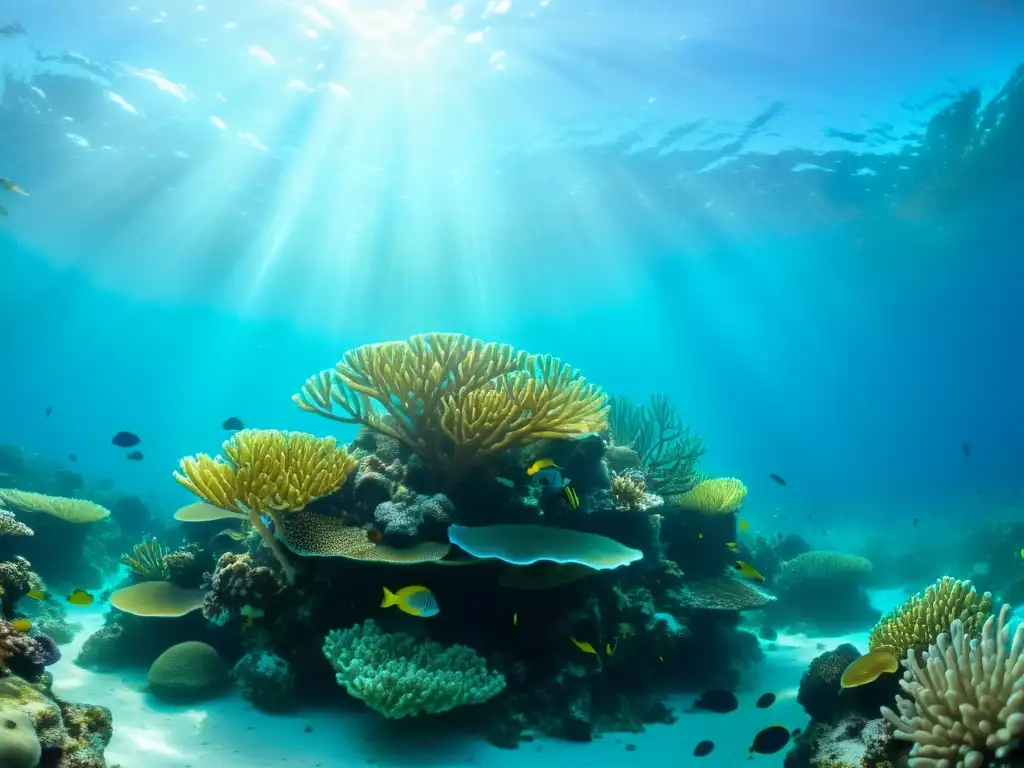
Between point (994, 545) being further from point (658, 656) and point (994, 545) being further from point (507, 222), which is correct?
point (507, 222)

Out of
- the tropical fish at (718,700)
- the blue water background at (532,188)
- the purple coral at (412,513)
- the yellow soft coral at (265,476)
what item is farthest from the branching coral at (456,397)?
the blue water background at (532,188)

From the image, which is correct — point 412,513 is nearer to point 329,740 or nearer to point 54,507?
point 329,740

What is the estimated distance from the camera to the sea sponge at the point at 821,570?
13031mm

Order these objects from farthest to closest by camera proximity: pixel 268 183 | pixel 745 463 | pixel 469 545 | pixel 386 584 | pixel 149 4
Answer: pixel 745 463 < pixel 268 183 < pixel 149 4 < pixel 386 584 < pixel 469 545

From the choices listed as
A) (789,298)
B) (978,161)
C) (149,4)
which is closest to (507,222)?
(149,4)

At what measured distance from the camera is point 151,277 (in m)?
42.8

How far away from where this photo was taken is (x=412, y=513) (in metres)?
5.79

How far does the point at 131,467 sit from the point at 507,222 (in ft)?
181

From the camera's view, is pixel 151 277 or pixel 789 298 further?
pixel 789 298

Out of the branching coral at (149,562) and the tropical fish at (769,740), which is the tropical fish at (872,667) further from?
the branching coral at (149,562)

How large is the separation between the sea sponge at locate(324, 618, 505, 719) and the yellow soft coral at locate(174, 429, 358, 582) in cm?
106

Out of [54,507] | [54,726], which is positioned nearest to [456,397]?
[54,726]

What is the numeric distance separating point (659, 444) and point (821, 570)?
6013mm

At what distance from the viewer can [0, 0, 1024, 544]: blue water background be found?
1802cm
